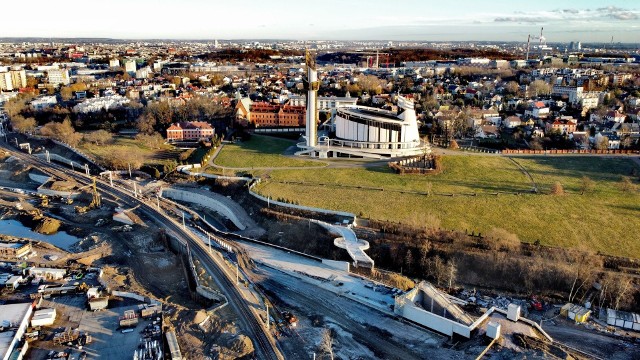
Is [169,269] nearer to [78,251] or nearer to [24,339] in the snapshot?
[78,251]

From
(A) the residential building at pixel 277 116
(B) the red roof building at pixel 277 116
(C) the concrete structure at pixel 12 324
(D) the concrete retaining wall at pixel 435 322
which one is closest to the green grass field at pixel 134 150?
(A) the residential building at pixel 277 116

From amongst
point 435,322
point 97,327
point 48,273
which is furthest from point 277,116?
point 435,322

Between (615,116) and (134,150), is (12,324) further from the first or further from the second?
(615,116)

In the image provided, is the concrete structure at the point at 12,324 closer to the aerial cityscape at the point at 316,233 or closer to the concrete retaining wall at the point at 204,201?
the aerial cityscape at the point at 316,233

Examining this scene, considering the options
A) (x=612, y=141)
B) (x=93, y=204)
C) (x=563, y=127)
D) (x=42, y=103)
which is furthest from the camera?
(x=42, y=103)

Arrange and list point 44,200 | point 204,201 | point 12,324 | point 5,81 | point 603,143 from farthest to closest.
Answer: point 5,81
point 603,143
point 44,200
point 204,201
point 12,324
